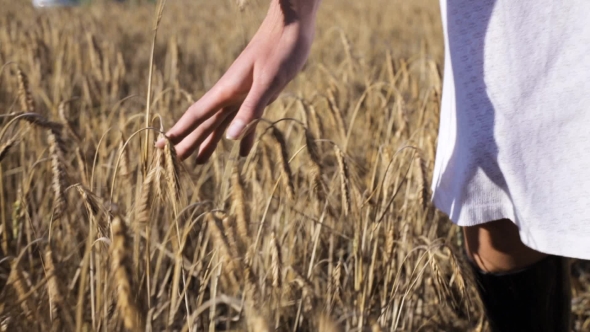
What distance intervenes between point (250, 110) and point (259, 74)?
5cm

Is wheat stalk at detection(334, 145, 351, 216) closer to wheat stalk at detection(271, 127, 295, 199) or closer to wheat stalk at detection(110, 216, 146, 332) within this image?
wheat stalk at detection(271, 127, 295, 199)

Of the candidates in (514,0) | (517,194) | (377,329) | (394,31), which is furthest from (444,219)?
(394,31)

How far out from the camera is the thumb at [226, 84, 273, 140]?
2.42ft

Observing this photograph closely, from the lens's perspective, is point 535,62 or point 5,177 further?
point 5,177

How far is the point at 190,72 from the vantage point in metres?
3.23

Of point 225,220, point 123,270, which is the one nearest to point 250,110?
point 225,220

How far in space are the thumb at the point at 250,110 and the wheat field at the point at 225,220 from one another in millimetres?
70

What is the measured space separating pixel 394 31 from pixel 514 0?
394cm

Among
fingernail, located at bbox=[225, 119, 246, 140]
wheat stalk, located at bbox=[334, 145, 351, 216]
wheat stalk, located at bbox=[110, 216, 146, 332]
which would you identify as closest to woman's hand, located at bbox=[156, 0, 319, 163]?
fingernail, located at bbox=[225, 119, 246, 140]

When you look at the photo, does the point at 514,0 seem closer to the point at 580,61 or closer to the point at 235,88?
the point at 580,61

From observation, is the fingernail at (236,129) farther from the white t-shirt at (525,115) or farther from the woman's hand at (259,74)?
the white t-shirt at (525,115)

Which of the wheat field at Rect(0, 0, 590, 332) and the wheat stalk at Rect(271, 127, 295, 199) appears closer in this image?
the wheat field at Rect(0, 0, 590, 332)

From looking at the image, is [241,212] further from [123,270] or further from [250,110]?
[123,270]

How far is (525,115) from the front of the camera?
2.65 ft
